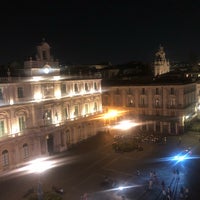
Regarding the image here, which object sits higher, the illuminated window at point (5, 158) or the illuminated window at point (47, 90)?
the illuminated window at point (47, 90)

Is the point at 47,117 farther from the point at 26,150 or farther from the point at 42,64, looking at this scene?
the point at 42,64

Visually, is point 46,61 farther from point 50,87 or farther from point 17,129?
point 17,129

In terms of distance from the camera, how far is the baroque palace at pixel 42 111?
1537 inches

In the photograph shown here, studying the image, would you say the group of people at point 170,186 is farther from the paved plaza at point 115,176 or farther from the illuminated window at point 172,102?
the illuminated window at point 172,102

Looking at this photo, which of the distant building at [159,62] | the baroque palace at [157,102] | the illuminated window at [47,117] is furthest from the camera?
the distant building at [159,62]

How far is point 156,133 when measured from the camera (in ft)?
193

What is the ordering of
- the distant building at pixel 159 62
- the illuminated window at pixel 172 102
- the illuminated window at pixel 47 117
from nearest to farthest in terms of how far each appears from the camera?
the illuminated window at pixel 47 117 → the illuminated window at pixel 172 102 → the distant building at pixel 159 62

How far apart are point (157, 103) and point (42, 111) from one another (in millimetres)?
A: 27143

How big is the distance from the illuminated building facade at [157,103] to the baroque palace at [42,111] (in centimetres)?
1023

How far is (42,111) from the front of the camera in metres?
44.3

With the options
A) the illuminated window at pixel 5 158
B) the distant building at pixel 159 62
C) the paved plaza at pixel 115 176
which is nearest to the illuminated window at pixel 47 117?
the paved plaza at pixel 115 176

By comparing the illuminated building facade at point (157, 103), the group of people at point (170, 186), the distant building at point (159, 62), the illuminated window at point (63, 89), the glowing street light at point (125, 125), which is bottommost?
the group of people at point (170, 186)

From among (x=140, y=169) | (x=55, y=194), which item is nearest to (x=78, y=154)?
(x=140, y=169)

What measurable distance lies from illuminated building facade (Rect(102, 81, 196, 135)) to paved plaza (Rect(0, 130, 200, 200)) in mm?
10219
